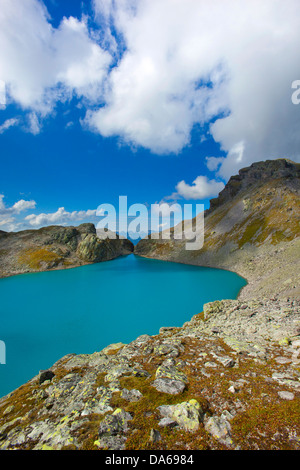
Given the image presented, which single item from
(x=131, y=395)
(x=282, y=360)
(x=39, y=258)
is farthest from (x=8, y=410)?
(x=39, y=258)

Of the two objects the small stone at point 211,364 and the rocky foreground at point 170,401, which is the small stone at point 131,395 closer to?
the rocky foreground at point 170,401

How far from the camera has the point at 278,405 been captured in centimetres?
534

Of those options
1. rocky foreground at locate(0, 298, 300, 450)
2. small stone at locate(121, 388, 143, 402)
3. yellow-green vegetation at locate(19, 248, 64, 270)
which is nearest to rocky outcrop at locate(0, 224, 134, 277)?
yellow-green vegetation at locate(19, 248, 64, 270)

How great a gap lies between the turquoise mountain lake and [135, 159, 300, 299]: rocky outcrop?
11.5 meters

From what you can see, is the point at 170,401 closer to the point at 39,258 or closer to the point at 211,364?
the point at 211,364

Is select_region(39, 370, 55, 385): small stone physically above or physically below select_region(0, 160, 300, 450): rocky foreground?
below

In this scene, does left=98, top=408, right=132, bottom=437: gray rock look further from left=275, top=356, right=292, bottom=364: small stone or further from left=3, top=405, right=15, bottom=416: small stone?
left=275, top=356, right=292, bottom=364: small stone

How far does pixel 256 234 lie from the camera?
82.9m

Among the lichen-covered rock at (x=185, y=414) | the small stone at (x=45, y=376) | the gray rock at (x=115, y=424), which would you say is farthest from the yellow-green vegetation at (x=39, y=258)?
the lichen-covered rock at (x=185, y=414)

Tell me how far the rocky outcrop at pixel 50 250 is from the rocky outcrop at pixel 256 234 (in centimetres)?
4309

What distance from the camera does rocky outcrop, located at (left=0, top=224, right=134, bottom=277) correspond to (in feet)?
320

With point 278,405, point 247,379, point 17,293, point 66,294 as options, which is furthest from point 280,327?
point 17,293
